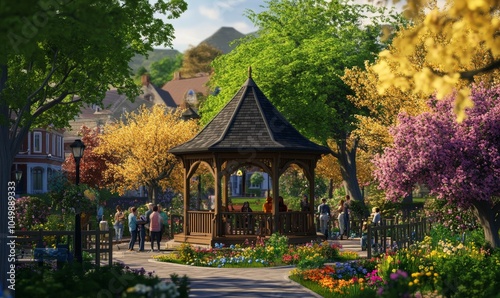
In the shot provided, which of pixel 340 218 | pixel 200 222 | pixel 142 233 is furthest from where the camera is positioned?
pixel 340 218

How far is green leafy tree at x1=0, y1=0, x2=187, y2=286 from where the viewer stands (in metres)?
12.4

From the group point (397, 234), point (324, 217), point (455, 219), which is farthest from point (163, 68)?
point (397, 234)

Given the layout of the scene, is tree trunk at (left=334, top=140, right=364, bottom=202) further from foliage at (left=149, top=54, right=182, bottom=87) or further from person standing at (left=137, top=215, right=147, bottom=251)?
foliage at (left=149, top=54, right=182, bottom=87)

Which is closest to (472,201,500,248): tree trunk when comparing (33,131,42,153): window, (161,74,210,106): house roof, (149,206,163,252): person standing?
(149,206,163,252): person standing

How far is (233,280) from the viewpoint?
18250 millimetres

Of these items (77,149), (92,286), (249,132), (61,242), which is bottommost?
(92,286)

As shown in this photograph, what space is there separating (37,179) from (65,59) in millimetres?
52591

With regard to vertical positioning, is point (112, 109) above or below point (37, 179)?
above

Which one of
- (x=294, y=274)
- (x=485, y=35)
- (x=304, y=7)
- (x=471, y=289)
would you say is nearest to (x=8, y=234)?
(x=294, y=274)

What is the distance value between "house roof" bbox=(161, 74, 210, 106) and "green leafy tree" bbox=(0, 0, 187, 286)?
83.7 meters

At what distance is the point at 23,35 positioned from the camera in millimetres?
10203

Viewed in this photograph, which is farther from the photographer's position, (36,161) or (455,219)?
(36,161)

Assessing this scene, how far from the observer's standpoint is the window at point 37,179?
220 ft

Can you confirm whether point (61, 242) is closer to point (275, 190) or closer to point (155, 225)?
point (155, 225)
